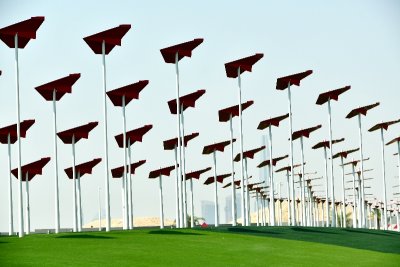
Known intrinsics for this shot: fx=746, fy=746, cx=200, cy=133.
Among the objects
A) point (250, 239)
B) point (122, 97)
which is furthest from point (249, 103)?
point (250, 239)

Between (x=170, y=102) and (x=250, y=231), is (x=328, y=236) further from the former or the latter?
(x=170, y=102)

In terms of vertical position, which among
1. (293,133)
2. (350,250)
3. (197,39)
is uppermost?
(197,39)

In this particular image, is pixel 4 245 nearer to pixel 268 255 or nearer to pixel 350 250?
pixel 268 255

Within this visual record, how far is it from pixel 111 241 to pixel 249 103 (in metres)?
18.7

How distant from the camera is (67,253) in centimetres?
2420

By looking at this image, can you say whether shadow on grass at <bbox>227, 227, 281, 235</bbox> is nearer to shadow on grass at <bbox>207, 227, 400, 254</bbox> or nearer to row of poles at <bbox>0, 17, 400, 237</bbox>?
shadow on grass at <bbox>207, 227, 400, 254</bbox>

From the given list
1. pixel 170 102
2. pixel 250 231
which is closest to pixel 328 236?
pixel 250 231

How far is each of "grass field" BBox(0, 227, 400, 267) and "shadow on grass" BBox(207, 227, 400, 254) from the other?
0.08 metres

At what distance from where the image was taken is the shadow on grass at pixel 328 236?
111ft

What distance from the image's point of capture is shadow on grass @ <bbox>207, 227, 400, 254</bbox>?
34.0 m

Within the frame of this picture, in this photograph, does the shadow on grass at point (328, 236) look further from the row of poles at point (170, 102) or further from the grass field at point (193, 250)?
the row of poles at point (170, 102)

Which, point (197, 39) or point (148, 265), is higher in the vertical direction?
point (197, 39)

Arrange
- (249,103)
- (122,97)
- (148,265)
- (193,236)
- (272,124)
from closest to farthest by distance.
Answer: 1. (148,265)
2. (193,236)
3. (122,97)
4. (249,103)
5. (272,124)

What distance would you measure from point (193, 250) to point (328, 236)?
41.4ft
